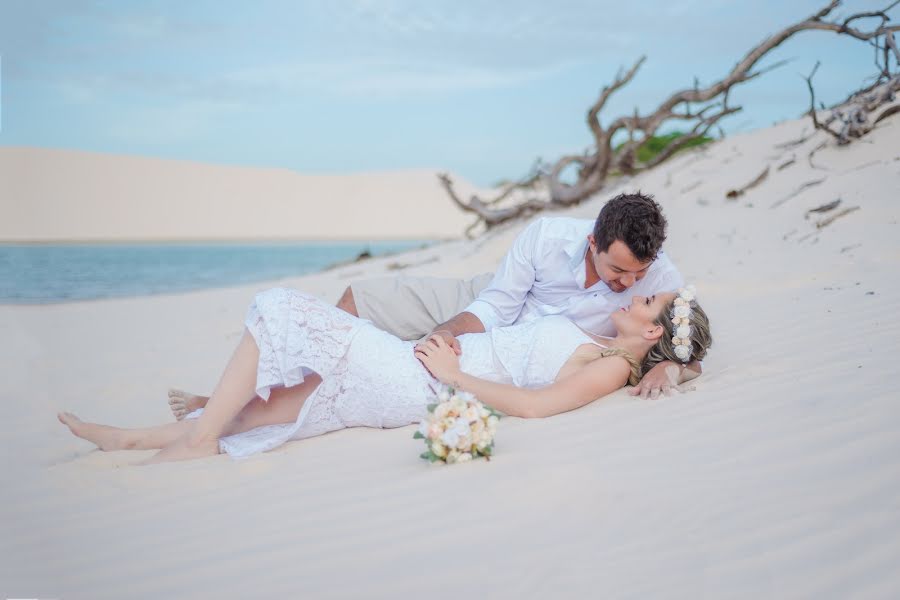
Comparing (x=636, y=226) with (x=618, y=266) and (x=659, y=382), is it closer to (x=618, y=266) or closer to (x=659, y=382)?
(x=618, y=266)

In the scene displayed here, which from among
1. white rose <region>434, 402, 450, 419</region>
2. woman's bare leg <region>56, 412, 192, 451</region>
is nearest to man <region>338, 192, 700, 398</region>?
white rose <region>434, 402, 450, 419</region>

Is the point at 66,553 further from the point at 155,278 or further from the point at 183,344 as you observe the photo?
the point at 155,278

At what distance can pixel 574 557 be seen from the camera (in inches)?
87.8

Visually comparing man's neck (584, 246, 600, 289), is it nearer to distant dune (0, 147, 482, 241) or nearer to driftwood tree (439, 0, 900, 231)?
driftwood tree (439, 0, 900, 231)

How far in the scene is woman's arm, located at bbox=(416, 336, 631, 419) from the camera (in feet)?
11.5

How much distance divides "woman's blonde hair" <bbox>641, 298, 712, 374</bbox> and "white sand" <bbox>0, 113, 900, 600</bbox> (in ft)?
0.60

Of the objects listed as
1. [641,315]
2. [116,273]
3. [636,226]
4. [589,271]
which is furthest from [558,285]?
[116,273]

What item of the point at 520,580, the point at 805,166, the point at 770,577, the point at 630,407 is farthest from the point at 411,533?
the point at 805,166

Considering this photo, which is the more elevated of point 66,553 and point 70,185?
point 70,185

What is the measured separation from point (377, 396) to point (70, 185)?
2243 inches

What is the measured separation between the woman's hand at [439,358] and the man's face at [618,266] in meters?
0.93

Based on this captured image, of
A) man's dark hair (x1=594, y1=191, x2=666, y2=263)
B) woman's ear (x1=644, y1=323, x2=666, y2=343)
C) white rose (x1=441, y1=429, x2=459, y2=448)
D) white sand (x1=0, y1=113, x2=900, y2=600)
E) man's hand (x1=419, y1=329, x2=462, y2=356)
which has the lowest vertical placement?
white sand (x1=0, y1=113, x2=900, y2=600)

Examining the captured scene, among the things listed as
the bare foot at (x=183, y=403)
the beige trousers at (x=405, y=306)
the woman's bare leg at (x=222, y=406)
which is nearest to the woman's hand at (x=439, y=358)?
the woman's bare leg at (x=222, y=406)

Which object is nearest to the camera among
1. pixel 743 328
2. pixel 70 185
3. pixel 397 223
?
pixel 743 328
